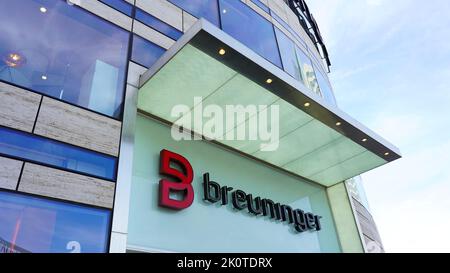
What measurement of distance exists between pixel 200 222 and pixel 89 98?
10.1ft

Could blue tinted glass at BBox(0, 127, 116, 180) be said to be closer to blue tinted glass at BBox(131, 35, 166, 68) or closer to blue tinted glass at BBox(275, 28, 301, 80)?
blue tinted glass at BBox(131, 35, 166, 68)

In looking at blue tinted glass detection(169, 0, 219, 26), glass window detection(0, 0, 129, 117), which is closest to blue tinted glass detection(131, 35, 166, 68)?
glass window detection(0, 0, 129, 117)

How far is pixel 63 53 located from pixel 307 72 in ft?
26.5

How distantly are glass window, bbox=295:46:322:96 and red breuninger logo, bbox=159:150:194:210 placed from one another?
5547 mm

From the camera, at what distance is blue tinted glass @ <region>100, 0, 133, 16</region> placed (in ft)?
21.9

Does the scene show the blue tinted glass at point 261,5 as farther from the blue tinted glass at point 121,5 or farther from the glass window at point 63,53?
the glass window at point 63,53

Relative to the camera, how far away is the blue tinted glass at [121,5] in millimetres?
6680

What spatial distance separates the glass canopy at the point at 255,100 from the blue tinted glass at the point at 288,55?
2523mm

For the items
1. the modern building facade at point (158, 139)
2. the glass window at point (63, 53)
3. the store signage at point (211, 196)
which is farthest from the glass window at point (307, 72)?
the glass window at point (63, 53)

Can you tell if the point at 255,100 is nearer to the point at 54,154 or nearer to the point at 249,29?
the point at 249,29

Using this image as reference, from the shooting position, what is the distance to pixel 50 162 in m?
4.40
